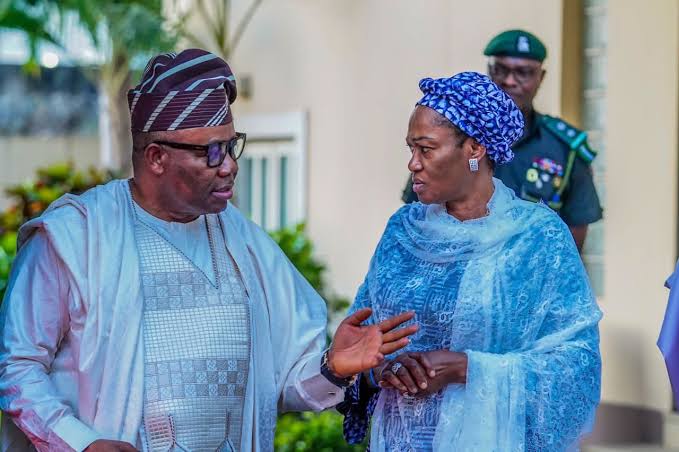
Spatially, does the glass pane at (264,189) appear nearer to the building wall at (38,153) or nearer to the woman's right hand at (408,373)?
the woman's right hand at (408,373)

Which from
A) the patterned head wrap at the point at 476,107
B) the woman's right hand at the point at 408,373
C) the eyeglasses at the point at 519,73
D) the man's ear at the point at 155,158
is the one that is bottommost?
the woman's right hand at the point at 408,373

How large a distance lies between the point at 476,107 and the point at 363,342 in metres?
0.80

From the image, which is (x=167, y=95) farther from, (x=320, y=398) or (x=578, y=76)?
(x=578, y=76)

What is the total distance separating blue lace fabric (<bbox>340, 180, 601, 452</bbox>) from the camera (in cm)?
403

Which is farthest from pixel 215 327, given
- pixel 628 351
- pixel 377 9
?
pixel 377 9

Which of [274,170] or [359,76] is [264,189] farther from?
[359,76]

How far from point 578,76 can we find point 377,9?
2.51m

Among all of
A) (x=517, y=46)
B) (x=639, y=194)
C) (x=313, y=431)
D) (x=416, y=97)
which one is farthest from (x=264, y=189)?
(x=517, y=46)

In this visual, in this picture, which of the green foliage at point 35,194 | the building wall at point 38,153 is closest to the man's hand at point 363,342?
the green foliage at point 35,194

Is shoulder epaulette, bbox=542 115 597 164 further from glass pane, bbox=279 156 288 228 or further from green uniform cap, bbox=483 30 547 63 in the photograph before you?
glass pane, bbox=279 156 288 228

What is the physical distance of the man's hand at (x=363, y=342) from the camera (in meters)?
3.96

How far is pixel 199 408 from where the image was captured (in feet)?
13.3

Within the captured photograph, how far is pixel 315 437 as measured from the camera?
28.5 ft

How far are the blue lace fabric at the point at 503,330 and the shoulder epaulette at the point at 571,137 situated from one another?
1.76 m
